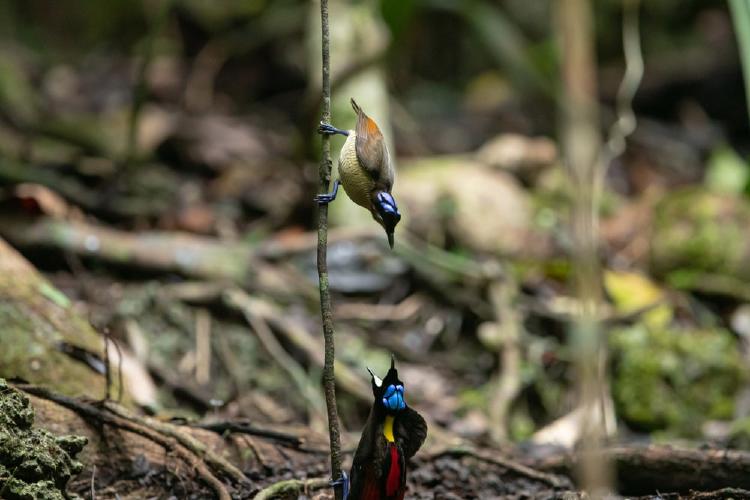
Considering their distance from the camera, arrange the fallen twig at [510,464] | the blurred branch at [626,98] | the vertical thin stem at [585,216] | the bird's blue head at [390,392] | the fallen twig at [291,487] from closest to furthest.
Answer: the vertical thin stem at [585,216]
the bird's blue head at [390,392]
the fallen twig at [291,487]
the fallen twig at [510,464]
the blurred branch at [626,98]

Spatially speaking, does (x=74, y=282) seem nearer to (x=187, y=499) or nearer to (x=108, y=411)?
(x=108, y=411)

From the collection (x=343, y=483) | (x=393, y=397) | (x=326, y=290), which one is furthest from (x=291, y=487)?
(x=326, y=290)

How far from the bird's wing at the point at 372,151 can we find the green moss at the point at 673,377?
297 cm

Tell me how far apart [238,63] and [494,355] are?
16.9 ft

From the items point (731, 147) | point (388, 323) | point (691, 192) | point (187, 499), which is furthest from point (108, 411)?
point (731, 147)

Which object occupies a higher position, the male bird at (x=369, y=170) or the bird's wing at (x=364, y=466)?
the male bird at (x=369, y=170)

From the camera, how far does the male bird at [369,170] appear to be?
1.91 metres

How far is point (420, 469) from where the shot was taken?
268 centimetres

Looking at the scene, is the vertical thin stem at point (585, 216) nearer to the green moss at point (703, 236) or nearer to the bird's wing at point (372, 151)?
the bird's wing at point (372, 151)

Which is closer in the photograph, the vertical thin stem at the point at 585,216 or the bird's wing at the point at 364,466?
the vertical thin stem at the point at 585,216

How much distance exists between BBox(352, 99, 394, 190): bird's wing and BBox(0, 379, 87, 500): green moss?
A: 1.01m

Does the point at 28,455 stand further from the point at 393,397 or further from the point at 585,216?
the point at 585,216

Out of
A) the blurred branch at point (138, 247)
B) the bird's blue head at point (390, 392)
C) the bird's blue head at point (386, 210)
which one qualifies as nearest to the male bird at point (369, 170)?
the bird's blue head at point (386, 210)

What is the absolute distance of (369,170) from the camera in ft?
6.29
